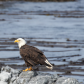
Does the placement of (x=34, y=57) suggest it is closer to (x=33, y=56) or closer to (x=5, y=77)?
(x=33, y=56)

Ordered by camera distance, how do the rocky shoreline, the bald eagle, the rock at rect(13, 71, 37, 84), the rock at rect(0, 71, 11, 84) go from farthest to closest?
the rock at rect(0, 71, 11, 84) < the bald eagle < the rock at rect(13, 71, 37, 84) < the rocky shoreline

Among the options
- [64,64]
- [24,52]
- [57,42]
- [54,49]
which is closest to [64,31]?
[57,42]

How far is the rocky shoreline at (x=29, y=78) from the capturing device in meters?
5.96

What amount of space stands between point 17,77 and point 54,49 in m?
4.98

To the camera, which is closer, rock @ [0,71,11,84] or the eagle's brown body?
the eagle's brown body

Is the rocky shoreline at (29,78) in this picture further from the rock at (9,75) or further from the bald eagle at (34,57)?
the bald eagle at (34,57)

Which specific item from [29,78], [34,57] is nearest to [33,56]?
[34,57]

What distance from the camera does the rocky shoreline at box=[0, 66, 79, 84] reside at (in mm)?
5965

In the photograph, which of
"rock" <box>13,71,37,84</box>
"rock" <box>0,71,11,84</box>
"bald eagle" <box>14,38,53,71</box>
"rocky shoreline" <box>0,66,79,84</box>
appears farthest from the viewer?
"rock" <box>0,71,11,84</box>

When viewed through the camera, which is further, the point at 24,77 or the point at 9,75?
the point at 9,75

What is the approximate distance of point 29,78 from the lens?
20.5 feet

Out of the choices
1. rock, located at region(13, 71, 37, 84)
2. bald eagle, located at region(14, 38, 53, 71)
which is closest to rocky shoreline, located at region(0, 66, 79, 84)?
rock, located at region(13, 71, 37, 84)

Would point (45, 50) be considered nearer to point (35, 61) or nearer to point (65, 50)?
point (65, 50)

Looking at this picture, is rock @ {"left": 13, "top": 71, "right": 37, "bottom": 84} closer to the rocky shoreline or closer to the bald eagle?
the rocky shoreline
